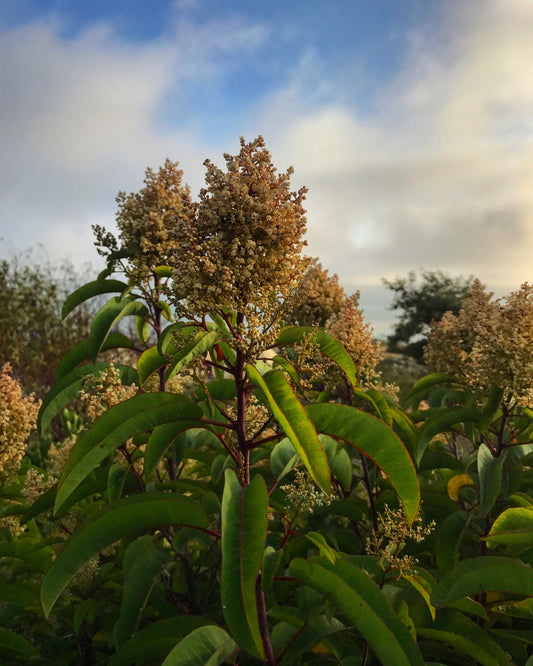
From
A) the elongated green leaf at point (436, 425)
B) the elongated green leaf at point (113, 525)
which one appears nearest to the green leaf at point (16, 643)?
the elongated green leaf at point (113, 525)

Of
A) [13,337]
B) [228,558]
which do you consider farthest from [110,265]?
[13,337]

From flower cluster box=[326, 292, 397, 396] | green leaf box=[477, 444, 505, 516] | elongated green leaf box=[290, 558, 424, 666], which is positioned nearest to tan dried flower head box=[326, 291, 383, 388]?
flower cluster box=[326, 292, 397, 396]

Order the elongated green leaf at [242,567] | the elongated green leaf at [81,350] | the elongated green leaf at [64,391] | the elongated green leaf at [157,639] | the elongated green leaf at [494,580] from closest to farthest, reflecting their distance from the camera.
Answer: the elongated green leaf at [242,567] → the elongated green leaf at [494,580] → the elongated green leaf at [157,639] → the elongated green leaf at [64,391] → the elongated green leaf at [81,350]

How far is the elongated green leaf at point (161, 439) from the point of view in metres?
2.07

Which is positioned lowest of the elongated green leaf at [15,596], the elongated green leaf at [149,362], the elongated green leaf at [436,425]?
the elongated green leaf at [15,596]

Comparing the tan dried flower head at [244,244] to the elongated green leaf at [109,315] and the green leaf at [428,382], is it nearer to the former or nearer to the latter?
the elongated green leaf at [109,315]

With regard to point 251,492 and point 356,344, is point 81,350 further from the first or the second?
point 251,492

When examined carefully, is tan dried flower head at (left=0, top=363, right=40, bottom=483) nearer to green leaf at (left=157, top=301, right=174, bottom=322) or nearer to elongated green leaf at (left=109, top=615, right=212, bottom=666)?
green leaf at (left=157, top=301, right=174, bottom=322)

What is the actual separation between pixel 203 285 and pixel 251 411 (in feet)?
1.83

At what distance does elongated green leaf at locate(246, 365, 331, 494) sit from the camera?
1.73 m

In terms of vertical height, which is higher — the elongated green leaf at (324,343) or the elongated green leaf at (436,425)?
the elongated green leaf at (324,343)

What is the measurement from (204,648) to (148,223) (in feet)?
7.07

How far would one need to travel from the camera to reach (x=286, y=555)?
2895mm

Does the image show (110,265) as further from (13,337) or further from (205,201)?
(13,337)
